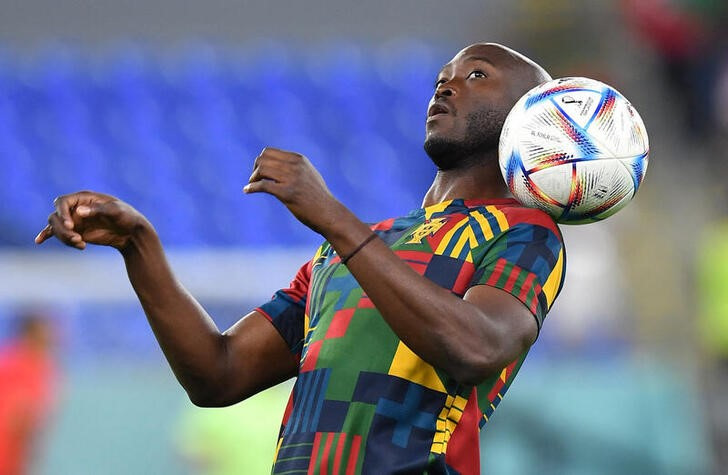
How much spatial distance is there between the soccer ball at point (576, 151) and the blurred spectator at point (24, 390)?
15.4 ft

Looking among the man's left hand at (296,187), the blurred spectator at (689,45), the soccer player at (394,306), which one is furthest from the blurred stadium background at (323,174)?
the man's left hand at (296,187)

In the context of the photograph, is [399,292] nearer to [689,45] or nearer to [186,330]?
[186,330]

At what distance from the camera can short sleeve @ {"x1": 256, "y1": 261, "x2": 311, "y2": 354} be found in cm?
350

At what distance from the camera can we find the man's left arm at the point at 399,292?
8.83 ft

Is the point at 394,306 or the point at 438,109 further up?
the point at 438,109

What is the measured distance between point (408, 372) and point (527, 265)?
1.28 ft

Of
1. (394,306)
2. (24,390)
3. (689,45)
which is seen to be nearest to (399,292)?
(394,306)

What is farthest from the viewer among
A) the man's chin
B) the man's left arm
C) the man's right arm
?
the man's chin

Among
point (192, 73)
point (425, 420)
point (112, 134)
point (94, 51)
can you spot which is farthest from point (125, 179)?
point (425, 420)

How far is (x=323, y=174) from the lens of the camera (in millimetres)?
10500

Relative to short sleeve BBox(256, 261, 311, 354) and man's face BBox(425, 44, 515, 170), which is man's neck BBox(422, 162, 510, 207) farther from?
short sleeve BBox(256, 261, 311, 354)

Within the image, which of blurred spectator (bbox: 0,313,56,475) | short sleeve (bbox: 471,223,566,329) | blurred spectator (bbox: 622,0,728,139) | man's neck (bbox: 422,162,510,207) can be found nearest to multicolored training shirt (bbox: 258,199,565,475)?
short sleeve (bbox: 471,223,566,329)

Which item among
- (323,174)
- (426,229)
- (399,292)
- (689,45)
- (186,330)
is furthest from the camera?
(689,45)

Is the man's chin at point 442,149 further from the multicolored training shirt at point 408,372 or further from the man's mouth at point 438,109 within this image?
the multicolored training shirt at point 408,372
